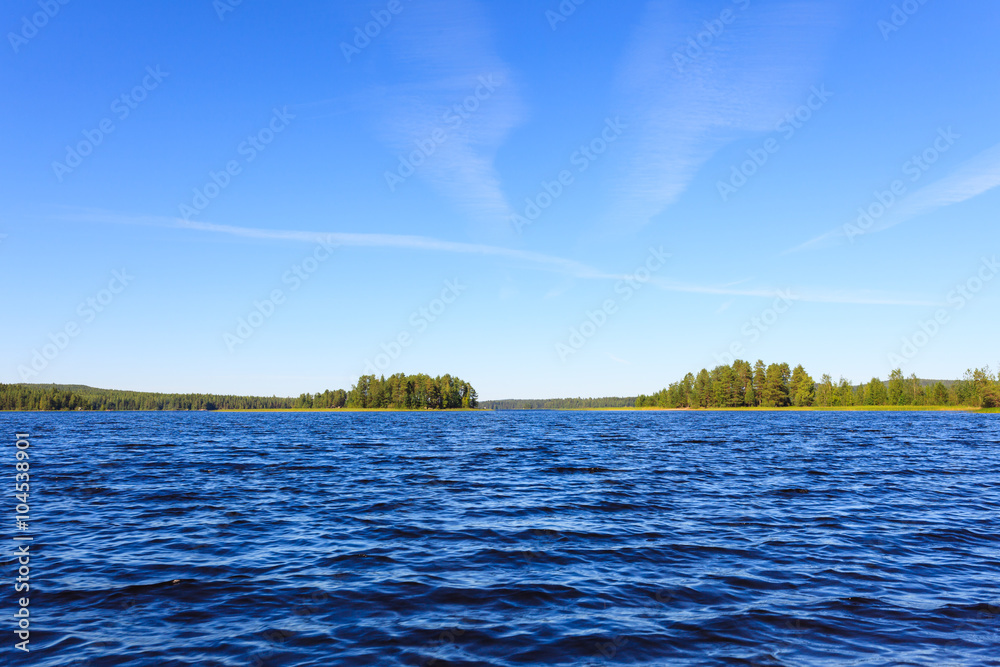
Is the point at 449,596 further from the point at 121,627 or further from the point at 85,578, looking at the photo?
the point at 85,578

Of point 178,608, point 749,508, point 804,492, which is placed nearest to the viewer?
point 178,608

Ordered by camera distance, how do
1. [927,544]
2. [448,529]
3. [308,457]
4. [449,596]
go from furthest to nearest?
[308,457], [448,529], [927,544], [449,596]

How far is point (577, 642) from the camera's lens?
10141 mm

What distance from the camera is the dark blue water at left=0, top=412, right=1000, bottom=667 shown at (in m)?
9.95

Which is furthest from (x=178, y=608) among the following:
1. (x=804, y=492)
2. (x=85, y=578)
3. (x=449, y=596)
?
(x=804, y=492)

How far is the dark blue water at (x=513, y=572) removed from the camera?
9953 millimetres

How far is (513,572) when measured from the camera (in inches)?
565

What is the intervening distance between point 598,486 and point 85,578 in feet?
68.6
